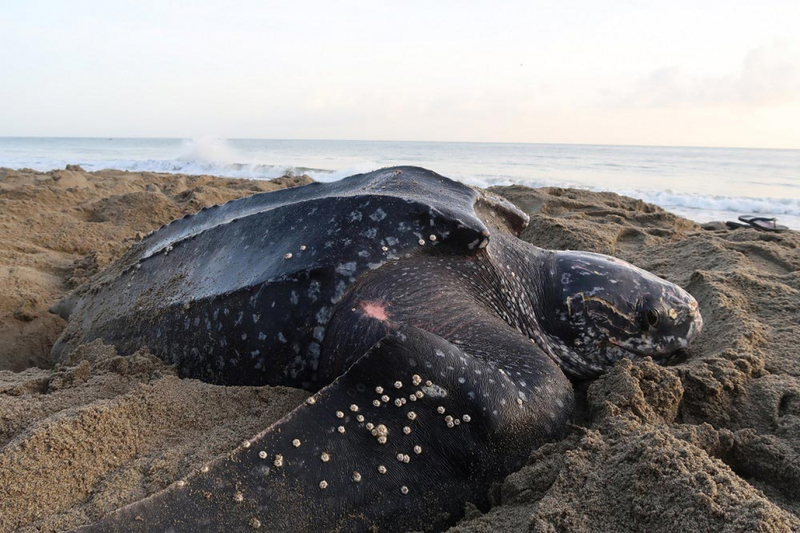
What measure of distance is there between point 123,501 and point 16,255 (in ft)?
10.8

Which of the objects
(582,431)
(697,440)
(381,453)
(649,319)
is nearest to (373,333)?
A: (381,453)

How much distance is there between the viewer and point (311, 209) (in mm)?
1888

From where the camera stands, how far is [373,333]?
156 cm

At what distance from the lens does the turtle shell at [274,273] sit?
1.67 m

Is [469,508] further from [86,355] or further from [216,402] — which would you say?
[86,355]

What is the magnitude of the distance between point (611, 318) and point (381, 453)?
3.82ft

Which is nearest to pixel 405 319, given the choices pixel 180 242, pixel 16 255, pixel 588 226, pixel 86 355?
pixel 180 242

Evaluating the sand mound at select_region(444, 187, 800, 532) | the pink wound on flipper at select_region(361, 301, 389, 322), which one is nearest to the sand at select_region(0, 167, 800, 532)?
the sand mound at select_region(444, 187, 800, 532)

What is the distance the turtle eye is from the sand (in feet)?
0.63

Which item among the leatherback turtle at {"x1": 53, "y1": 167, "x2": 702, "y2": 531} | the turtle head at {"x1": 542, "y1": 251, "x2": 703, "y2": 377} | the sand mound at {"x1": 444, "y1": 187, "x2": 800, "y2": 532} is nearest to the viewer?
the sand mound at {"x1": 444, "y1": 187, "x2": 800, "y2": 532}

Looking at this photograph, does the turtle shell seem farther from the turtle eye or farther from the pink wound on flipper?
the turtle eye

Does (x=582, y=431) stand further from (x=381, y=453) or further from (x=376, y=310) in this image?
(x=376, y=310)

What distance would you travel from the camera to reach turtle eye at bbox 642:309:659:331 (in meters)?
2.00

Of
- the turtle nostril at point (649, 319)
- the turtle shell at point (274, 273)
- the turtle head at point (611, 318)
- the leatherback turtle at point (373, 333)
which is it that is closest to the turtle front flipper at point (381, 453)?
the leatherback turtle at point (373, 333)
